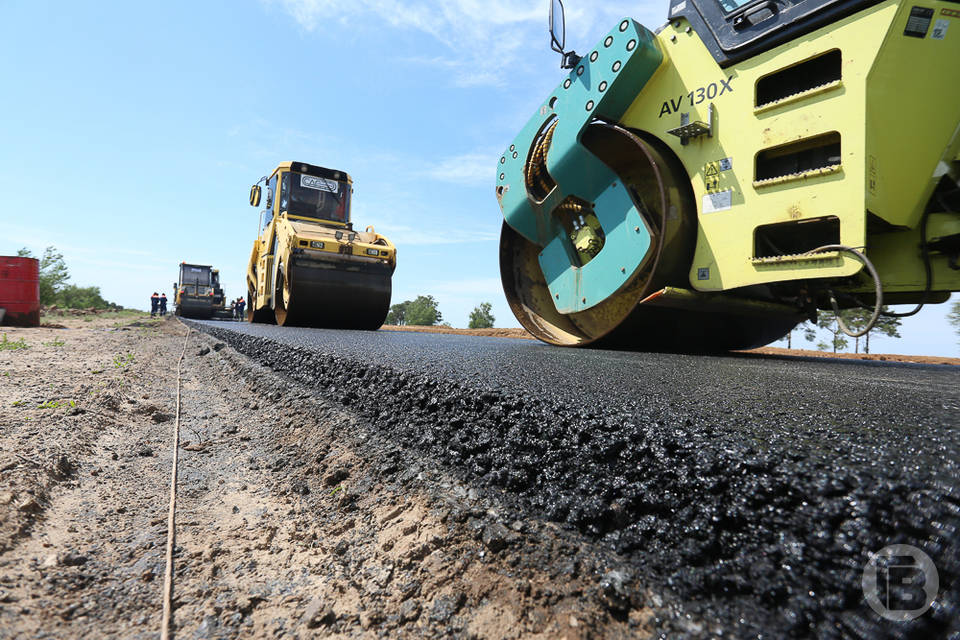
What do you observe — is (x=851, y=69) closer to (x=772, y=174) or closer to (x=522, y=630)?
(x=772, y=174)

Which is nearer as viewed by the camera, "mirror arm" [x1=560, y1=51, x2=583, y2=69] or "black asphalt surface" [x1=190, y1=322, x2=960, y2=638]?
"black asphalt surface" [x1=190, y1=322, x2=960, y2=638]

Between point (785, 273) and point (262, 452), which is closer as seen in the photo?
point (262, 452)

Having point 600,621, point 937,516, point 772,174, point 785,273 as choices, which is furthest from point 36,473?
point 772,174

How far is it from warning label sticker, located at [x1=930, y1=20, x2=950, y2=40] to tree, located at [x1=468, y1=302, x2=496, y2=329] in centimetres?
3283

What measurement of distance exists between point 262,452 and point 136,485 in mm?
496

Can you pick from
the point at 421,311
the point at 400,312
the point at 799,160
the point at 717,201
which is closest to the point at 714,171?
the point at 717,201

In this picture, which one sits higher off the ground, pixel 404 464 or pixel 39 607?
pixel 404 464

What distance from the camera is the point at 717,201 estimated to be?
284cm

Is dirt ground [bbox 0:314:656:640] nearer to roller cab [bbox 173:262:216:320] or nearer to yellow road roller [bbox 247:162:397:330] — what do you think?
yellow road roller [bbox 247:162:397:330]

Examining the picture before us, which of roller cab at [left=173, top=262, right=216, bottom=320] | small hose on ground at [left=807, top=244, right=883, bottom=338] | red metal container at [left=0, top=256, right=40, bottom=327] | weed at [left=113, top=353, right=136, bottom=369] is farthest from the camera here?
roller cab at [left=173, top=262, right=216, bottom=320]

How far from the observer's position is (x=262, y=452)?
89.4 inches

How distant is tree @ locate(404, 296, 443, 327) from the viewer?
4309cm

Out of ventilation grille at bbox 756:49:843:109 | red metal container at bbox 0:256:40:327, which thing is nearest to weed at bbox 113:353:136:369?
ventilation grille at bbox 756:49:843:109

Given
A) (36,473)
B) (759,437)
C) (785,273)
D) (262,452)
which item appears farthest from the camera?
(785,273)
